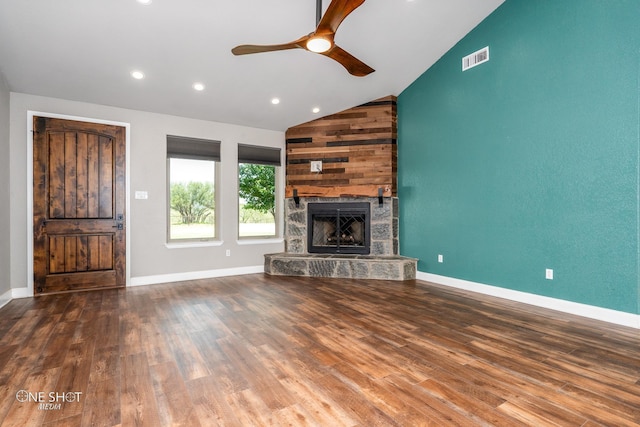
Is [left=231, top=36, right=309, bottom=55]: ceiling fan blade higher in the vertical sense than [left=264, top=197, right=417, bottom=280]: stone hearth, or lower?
higher

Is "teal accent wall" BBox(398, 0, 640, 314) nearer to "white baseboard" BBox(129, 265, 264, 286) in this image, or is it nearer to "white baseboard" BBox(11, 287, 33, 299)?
"white baseboard" BBox(129, 265, 264, 286)

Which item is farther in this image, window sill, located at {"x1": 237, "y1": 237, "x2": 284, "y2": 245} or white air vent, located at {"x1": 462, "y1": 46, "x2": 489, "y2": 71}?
window sill, located at {"x1": 237, "y1": 237, "x2": 284, "y2": 245}

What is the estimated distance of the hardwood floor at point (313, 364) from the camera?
1.72 m

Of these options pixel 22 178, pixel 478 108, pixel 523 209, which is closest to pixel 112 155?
pixel 22 178

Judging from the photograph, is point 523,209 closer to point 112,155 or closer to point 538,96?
point 538,96

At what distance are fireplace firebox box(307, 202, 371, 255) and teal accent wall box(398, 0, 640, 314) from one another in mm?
953

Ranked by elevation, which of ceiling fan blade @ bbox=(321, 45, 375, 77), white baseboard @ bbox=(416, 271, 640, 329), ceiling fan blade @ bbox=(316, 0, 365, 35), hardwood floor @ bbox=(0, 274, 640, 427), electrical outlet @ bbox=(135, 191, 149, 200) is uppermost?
ceiling fan blade @ bbox=(321, 45, 375, 77)

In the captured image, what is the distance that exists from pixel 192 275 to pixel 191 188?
1.39 meters

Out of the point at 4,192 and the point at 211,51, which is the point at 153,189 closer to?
the point at 4,192

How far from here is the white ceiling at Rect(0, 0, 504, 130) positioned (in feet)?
10.3

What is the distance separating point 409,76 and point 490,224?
2.54m

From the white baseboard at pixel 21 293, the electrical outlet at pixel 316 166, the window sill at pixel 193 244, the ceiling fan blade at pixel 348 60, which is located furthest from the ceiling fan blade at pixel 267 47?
the white baseboard at pixel 21 293

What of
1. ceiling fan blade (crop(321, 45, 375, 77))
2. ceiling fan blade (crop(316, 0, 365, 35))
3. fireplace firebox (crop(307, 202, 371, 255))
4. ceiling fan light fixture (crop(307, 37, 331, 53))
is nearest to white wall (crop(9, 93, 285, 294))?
fireplace firebox (crop(307, 202, 371, 255))

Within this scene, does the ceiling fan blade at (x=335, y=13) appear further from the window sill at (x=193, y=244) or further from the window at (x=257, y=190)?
the window sill at (x=193, y=244)
